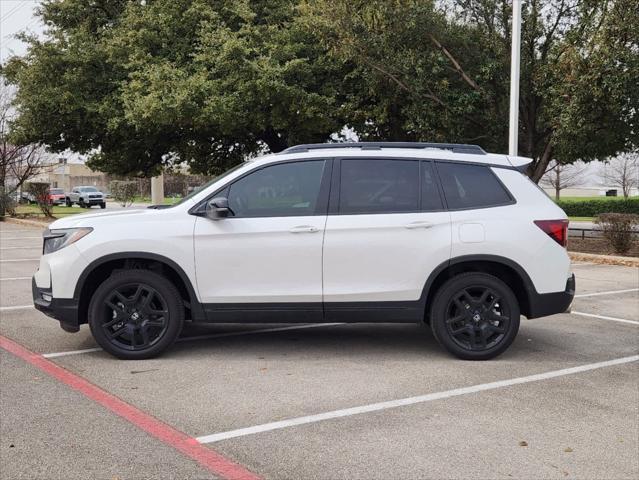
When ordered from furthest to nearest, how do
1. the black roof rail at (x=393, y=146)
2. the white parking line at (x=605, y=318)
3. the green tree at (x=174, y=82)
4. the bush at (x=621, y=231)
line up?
the green tree at (x=174, y=82) < the bush at (x=621, y=231) < the white parking line at (x=605, y=318) < the black roof rail at (x=393, y=146)

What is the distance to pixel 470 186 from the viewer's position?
6.21m

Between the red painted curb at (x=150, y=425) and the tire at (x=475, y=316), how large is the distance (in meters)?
2.64

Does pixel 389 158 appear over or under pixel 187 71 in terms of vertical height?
under

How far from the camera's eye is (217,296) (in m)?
6.00

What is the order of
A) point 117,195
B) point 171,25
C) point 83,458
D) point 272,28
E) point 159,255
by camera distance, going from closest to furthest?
point 83,458, point 159,255, point 272,28, point 171,25, point 117,195

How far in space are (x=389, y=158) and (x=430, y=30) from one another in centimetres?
1157

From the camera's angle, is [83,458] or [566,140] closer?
[83,458]

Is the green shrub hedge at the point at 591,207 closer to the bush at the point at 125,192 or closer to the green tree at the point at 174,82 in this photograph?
the green tree at the point at 174,82

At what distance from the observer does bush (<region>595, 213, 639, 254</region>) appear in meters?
14.7

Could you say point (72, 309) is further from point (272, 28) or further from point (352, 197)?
point (272, 28)

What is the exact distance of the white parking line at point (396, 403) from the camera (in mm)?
4258

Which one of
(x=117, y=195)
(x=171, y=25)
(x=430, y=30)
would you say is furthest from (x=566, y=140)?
(x=117, y=195)

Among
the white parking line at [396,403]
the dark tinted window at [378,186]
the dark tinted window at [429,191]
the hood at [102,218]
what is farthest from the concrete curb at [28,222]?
the white parking line at [396,403]

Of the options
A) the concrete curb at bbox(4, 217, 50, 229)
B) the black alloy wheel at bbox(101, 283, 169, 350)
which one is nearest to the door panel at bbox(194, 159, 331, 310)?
the black alloy wheel at bbox(101, 283, 169, 350)
